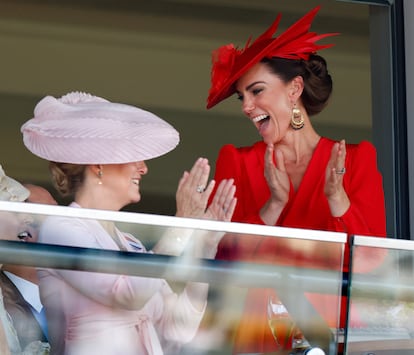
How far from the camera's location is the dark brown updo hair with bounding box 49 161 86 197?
10.0 ft

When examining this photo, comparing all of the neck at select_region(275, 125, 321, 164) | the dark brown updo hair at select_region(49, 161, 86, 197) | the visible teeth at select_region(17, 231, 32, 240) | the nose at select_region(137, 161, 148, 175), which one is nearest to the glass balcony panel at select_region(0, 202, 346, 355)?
the visible teeth at select_region(17, 231, 32, 240)

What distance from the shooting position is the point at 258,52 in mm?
3396

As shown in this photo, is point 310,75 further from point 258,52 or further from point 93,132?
point 93,132

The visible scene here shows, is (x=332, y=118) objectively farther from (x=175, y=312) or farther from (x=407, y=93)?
(x=175, y=312)

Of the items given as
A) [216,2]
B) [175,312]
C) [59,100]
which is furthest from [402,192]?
[175,312]

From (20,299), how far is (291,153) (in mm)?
1924

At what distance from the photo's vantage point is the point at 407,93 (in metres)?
3.61

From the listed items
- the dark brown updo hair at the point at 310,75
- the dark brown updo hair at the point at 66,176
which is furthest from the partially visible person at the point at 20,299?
the dark brown updo hair at the point at 310,75

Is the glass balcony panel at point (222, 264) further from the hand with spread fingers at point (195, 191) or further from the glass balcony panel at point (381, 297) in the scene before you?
the hand with spread fingers at point (195, 191)

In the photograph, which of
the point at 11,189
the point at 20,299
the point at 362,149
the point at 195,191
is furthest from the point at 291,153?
the point at 20,299

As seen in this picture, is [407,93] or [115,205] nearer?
[115,205]

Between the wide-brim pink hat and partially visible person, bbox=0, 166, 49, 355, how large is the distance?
5.07ft

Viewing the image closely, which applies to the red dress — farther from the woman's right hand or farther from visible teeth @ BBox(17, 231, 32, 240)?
visible teeth @ BBox(17, 231, 32, 240)

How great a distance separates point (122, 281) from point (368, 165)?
79.3 inches
